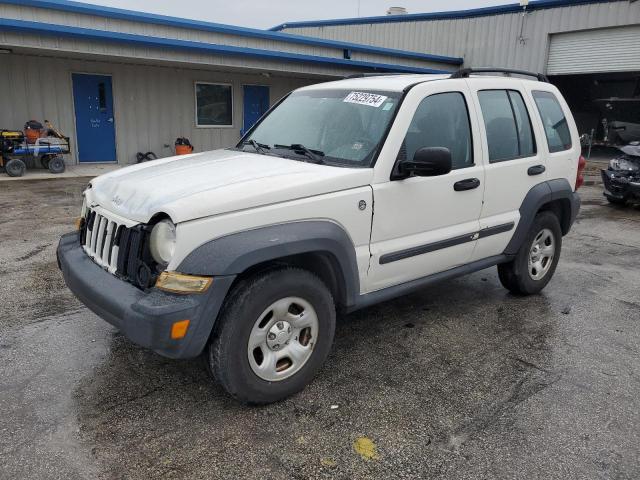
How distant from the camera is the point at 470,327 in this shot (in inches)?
171

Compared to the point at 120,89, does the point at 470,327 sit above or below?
below

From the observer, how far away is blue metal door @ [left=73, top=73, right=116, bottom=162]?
13328 millimetres

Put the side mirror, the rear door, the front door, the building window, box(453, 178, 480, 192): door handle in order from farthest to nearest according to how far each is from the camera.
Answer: the building window → the rear door → box(453, 178, 480, 192): door handle → the front door → the side mirror

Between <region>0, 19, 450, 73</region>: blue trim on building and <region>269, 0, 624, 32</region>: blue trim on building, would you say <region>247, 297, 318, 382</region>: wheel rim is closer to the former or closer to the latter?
<region>0, 19, 450, 73</region>: blue trim on building

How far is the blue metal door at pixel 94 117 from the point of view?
1333cm

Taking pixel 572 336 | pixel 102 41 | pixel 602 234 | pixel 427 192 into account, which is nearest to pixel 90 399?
pixel 427 192

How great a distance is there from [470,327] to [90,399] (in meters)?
2.88

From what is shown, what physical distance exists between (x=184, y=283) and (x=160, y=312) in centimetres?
18

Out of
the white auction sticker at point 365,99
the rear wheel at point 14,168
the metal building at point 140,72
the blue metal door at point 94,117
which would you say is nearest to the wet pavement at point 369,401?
the white auction sticker at point 365,99

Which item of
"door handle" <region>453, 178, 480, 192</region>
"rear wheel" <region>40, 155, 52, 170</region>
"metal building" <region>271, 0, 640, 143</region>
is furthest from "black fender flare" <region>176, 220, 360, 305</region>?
"metal building" <region>271, 0, 640, 143</region>

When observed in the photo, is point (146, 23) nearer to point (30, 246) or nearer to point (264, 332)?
point (30, 246)

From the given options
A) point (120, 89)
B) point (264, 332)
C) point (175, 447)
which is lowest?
point (175, 447)

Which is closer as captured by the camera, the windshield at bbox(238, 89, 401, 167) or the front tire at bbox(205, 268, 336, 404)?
the front tire at bbox(205, 268, 336, 404)

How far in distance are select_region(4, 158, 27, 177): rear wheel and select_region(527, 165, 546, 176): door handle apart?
1091 centimetres
